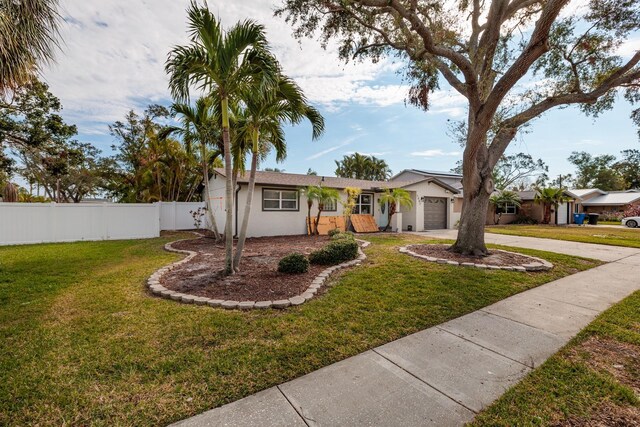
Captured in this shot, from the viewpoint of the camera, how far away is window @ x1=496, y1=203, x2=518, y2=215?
2444 centimetres

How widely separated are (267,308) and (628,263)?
10090 mm

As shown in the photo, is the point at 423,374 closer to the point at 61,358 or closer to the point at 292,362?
the point at 292,362

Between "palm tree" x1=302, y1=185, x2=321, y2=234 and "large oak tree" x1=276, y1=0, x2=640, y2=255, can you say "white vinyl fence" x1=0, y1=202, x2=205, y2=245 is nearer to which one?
"palm tree" x1=302, y1=185, x2=321, y2=234

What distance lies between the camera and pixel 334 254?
6.83 metres

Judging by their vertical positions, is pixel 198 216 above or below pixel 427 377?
above

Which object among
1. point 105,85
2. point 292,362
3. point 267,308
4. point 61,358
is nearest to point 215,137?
point 105,85

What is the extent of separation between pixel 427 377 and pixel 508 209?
28.3 meters

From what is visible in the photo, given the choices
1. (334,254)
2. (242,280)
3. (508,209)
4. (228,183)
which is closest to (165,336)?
(242,280)

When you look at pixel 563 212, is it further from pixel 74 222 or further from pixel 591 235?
pixel 74 222

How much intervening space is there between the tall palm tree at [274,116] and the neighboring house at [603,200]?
34.5 m

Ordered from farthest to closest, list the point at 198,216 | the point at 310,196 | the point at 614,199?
the point at 614,199
the point at 198,216
the point at 310,196

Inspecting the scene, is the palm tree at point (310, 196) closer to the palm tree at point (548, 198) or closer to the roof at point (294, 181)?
the roof at point (294, 181)

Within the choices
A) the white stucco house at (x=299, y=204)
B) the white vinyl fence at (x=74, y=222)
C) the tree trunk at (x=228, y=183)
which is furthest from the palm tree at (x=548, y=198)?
the white vinyl fence at (x=74, y=222)

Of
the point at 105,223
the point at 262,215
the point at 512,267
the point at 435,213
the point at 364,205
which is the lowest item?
the point at 512,267
